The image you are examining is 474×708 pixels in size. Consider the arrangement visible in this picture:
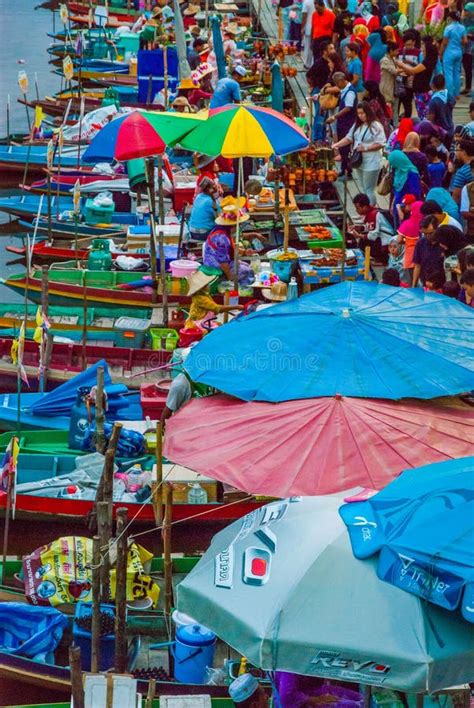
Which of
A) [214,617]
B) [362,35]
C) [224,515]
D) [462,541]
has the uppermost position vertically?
[362,35]

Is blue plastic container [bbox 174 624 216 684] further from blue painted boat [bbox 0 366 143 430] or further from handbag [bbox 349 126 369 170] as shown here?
handbag [bbox 349 126 369 170]

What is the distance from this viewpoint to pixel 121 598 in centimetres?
962

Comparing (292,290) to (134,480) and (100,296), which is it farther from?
(134,480)

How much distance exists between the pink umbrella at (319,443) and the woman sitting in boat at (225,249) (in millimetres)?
5921

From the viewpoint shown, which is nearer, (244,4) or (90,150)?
(90,150)

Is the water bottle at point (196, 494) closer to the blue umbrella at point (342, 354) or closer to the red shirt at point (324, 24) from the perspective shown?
the blue umbrella at point (342, 354)

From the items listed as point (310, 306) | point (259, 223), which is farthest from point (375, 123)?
point (310, 306)

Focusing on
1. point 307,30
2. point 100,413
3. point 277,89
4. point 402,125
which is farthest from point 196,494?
point 307,30

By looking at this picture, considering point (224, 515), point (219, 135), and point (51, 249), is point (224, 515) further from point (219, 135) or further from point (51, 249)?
point (51, 249)

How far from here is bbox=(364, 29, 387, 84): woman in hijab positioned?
66.7 ft

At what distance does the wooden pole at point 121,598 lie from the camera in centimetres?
964

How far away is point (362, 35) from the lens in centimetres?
2202

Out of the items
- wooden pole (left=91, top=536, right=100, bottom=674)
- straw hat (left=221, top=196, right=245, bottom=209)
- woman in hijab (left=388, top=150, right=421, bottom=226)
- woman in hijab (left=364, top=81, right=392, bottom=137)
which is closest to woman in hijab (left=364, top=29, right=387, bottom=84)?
woman in hijab (left=364, top=81, right=392, bottom=137)

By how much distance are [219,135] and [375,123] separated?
2755mm
